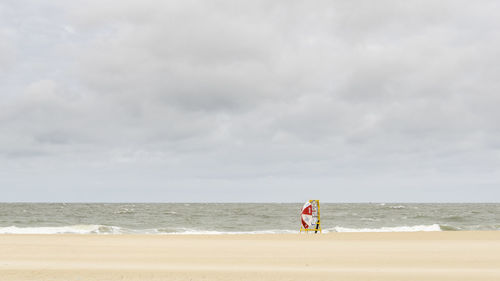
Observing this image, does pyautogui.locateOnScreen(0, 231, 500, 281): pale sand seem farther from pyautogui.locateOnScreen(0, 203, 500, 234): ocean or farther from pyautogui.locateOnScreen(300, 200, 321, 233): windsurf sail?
pyautogui.locateOnScreen(0, 203, 500, 234): ocean

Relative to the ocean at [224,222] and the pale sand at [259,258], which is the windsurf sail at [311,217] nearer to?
the pale sand at [259,258]

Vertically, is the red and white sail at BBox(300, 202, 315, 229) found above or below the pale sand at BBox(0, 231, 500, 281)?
above

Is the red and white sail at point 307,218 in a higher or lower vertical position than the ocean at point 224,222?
higher

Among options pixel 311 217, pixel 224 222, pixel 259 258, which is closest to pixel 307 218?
pixel 311 217

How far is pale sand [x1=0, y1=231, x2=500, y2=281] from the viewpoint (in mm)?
11953

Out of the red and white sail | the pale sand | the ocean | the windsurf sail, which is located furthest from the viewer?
the ocean

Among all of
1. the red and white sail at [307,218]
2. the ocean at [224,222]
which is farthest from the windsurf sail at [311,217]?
the ocean at [224,222]

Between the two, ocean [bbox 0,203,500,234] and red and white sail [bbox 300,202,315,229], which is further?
ocean [bbox 0,203,500,234]

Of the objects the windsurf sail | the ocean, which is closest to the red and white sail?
the windsurf sail

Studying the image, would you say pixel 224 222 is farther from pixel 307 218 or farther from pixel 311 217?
pixel 311 217

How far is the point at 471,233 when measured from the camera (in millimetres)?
24266

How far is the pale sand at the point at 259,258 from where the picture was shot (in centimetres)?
1195

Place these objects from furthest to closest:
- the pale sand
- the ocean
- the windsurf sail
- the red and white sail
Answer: the ocean < the red and white sail < the windsurf sail < the pale sand

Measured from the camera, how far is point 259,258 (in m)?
15.6
